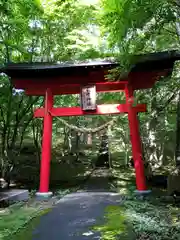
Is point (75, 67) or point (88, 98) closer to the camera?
point (75, 67)

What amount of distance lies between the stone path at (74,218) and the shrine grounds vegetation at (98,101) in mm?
207

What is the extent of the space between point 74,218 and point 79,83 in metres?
4.75

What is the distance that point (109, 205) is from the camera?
6.44 m

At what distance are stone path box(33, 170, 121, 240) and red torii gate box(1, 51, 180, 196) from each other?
1.52 meters

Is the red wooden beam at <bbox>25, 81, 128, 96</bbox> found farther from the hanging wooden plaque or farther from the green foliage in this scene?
the green foliage

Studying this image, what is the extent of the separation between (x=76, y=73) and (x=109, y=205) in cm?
427

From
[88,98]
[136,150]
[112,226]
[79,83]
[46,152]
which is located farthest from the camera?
[79,83]

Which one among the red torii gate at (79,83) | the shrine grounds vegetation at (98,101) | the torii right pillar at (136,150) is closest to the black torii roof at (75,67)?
the red torii gate at (79,83)

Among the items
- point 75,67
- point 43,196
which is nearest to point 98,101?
point 75,67

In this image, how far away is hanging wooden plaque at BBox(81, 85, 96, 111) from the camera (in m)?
8.38

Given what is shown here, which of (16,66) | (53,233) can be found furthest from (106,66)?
(53,233)

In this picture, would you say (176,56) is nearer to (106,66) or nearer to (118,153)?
(106,66)

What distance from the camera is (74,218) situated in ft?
17.2

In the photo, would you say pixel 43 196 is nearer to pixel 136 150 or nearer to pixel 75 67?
pixel 136 150
